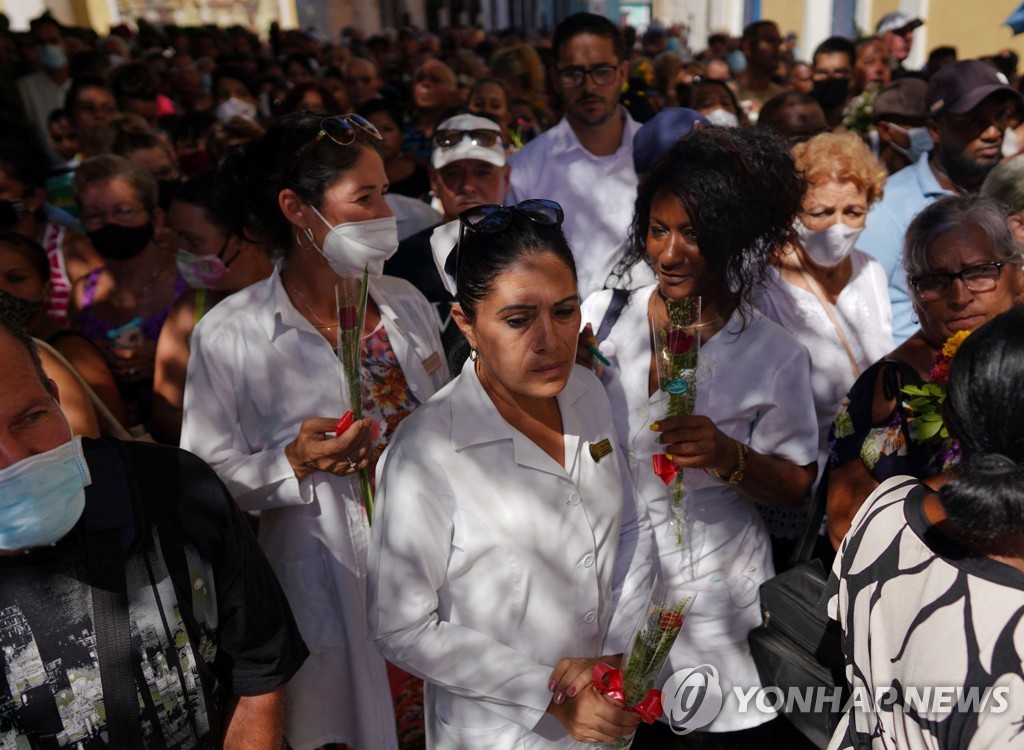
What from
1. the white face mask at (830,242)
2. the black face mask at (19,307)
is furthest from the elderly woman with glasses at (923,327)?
the black face mask at (19,307)

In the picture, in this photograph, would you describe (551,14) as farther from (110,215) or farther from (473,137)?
(110,215)

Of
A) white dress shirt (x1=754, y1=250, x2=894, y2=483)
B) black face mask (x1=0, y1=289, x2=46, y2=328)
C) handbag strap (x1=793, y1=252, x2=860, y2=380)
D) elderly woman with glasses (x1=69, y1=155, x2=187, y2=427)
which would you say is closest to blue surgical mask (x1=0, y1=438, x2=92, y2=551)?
black face mask (x1=0, y1=289, x2=46, y2=328)

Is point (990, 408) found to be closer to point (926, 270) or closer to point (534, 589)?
point (534, 589)

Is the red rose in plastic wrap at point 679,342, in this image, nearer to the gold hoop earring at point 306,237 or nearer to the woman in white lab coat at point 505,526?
the woman in white lab coat at point 505,526

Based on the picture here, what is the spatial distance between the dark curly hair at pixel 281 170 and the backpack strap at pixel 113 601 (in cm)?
135

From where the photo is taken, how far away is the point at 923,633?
1539 mm

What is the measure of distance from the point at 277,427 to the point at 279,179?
84 centimetres

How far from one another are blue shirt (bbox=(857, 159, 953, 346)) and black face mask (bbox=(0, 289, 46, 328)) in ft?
12.0

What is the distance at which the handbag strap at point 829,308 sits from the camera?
3.38 m

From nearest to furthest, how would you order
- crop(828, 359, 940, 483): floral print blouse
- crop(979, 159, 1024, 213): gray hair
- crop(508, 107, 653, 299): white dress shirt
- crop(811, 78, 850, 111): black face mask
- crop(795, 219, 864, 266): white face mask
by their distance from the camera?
1. crop(828, 359, 940, 483): floral print blouse
2. crop(979, 159, 1024, 213): gray hair
3. crop(795, 219, 864, 266): white face mask
4. crop(508, 107, 653, 299): white dress shirt
5. crop(811, 78, 850, 111): black face mask

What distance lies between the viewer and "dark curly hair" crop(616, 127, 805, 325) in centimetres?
265

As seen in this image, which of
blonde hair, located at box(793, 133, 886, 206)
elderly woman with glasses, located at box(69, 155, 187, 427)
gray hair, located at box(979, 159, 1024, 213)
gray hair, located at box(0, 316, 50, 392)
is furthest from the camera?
elderly woman with glasses, located at box(69, 155, 187, 427)

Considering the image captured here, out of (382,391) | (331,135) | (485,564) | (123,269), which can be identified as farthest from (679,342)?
(123,269)

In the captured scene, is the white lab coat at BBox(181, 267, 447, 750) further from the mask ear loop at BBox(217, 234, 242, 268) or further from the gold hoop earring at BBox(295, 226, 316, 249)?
the mask ear loop at BBox(217, 234, 242, 268)
